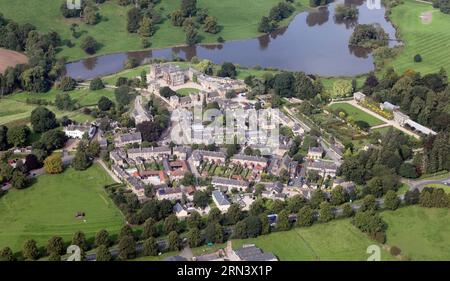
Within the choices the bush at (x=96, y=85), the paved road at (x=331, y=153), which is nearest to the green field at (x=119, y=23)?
the bush at (x=96, y=85)

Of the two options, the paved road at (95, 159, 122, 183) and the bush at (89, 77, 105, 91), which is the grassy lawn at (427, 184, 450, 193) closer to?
the paved road at (95, 159, 122, 183)

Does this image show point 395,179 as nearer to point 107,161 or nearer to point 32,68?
point 107,161

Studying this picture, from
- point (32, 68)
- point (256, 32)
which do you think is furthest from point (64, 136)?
point (256, 32)

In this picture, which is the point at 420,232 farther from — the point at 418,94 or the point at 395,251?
the point at 418,94

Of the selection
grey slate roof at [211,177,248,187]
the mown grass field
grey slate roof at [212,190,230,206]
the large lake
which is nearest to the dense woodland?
the mown grass field

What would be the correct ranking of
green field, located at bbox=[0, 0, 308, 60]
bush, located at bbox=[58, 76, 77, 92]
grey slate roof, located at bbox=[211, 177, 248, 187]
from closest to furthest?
grey slate roof, located at bbox=[211, 177, 248, 187] → bush, located at bbox=[58, 76, 77, 92] → green field, located at bbox=[0, 0, 308, 60]

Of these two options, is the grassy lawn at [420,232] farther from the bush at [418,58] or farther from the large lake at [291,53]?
the bush at [418,58]

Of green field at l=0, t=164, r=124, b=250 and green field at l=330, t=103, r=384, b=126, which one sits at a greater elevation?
green field at l=330, t=103, r=384, b=126
